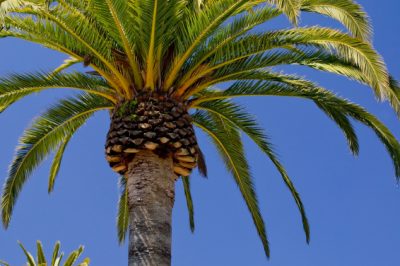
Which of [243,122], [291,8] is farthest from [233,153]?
[291,8]

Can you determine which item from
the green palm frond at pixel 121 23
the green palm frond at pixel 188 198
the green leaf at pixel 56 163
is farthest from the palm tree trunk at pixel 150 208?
the green palm frond at pixel 188 198

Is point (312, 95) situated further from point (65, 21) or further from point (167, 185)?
point (65, 21)

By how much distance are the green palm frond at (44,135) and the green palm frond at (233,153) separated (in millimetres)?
2093

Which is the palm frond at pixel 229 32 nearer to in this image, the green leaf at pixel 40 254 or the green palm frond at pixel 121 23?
the green palm frond at pixel 121 23

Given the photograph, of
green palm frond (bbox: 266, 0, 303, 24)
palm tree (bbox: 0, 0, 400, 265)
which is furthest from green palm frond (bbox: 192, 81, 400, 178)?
green palm frond (bbox: 266, 0, 303, 24)

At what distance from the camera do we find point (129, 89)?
38.0 feet

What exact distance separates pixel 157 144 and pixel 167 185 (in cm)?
66

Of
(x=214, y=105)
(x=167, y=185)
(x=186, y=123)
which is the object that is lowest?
(x=167, y=185)

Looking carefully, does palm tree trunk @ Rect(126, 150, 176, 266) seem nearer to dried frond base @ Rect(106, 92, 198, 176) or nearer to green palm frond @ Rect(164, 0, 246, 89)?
dried frond base @ Rect(106, 92, 198, 176)

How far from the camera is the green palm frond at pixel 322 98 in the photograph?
12055 mm

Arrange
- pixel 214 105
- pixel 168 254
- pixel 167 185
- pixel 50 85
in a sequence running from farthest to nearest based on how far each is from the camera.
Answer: pixel 214 105
pixel 50 85
pixel 167 185
pixel 168 254

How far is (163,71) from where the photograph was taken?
11734mm

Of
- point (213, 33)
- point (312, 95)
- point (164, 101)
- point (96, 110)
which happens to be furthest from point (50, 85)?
point (312, 95)

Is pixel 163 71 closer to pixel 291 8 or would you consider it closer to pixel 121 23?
pixel 121 23
